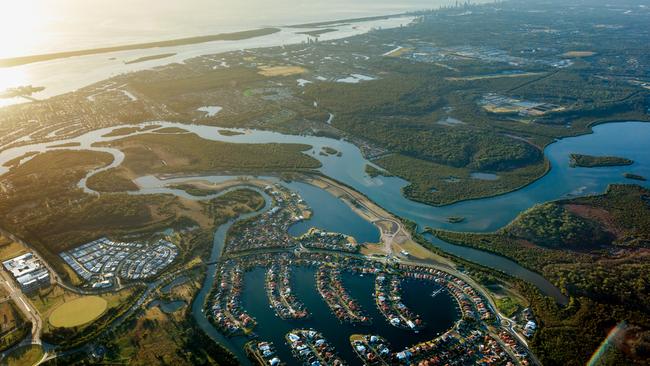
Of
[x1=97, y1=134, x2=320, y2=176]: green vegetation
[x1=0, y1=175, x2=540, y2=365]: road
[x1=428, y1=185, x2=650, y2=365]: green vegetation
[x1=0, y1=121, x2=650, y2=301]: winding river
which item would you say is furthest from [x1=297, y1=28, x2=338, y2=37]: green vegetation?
[x1=428, y1=185, x2=650, y2=365]: green vegetation

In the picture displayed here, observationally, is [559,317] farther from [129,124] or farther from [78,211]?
[129,124]

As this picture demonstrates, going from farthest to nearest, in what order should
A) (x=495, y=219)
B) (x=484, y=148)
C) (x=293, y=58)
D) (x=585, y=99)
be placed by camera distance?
(x=293, y=58)
(x=585, y=99)
(x=484, y=148)
(x=495, y=219)

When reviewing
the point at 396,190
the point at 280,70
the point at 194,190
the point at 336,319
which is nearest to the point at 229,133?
the point at 194,190

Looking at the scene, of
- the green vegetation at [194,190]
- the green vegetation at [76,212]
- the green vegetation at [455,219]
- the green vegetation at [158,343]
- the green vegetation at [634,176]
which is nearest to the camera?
the green vegetation at [158,343]

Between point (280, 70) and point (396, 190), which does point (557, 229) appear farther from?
point (280, 70)

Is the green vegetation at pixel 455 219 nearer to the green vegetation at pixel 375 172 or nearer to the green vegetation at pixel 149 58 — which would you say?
the green vegetation at pixel 375 172

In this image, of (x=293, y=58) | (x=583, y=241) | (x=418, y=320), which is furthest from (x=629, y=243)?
(x=293, y=58)

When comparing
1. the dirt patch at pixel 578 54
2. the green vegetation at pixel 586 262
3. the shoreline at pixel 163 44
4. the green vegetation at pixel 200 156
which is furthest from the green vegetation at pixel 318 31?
the green vegetation at pixel 586 262
